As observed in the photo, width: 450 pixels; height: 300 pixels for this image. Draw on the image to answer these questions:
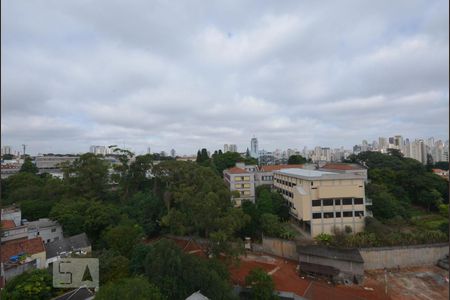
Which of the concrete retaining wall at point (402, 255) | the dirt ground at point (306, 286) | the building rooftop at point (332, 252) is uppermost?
the building rooftop at point (332, 252)

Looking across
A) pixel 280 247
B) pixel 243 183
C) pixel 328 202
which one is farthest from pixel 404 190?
pixel 280 247

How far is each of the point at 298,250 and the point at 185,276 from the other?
22.8 feet

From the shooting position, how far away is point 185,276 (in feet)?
28.5

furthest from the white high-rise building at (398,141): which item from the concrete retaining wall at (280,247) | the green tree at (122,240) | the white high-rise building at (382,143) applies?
the green tree at (122,240)

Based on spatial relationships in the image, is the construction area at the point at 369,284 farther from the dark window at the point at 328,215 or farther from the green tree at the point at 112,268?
the green tree at the point at 112,268

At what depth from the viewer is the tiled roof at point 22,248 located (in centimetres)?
1083

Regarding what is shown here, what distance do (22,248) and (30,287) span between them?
3736 millimetres

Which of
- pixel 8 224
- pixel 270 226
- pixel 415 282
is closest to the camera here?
pixel 415 282

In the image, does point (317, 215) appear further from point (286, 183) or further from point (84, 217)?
point (84, 217)

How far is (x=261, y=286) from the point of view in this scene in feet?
31.4

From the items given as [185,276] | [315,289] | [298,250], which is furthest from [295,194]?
[185,276]

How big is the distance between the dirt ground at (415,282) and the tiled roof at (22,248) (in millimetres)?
14419

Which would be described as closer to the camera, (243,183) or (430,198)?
(430,198)

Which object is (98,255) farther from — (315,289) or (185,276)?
(315,289)
